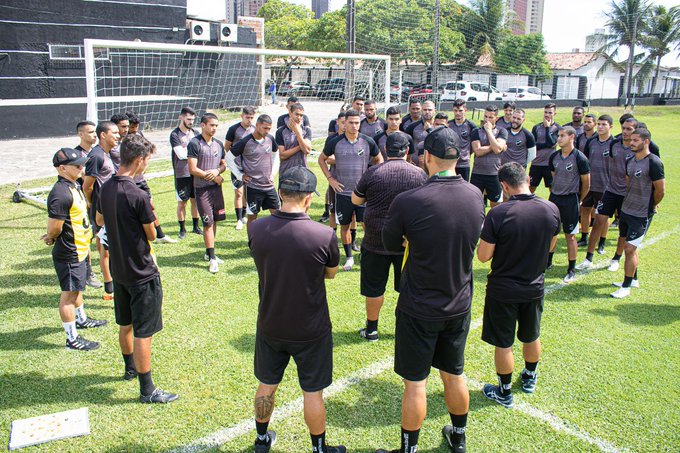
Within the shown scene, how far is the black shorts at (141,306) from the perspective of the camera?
420cm

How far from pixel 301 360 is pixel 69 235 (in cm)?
304

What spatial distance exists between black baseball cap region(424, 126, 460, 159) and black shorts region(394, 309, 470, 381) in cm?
108

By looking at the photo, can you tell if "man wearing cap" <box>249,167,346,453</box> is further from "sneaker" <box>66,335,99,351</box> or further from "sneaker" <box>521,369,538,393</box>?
"sneaker" <box>66,335,99,351</box>

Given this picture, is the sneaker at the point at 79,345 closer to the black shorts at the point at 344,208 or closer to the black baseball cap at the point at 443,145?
the black shorts at the point at 344,208

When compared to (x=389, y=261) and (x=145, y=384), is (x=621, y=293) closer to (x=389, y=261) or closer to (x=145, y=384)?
(x=389, y=261)

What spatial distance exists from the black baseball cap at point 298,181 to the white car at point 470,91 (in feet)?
108

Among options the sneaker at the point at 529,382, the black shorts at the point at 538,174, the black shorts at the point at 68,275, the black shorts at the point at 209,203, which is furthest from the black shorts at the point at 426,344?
the black shorts at the point at 538,174

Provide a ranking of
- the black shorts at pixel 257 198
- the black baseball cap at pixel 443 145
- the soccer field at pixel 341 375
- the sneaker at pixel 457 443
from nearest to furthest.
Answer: the black baseball cap at pixel 443 145 < the sneaker at pixel 457 443 < the soccer field at pixel 341 375 < the black shorts at pixel 257 198

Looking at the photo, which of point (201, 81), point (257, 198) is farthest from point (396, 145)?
point (201, 81)

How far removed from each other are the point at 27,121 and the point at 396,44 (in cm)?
1834

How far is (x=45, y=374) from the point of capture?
4742 mm

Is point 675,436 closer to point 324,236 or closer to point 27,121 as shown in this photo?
point 324,236

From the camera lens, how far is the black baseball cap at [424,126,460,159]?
339 cm

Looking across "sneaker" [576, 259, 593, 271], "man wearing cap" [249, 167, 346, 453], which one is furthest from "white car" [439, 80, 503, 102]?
"man wearing cap" [249, 167, 346, 453]
